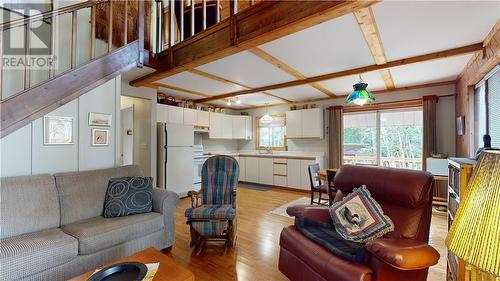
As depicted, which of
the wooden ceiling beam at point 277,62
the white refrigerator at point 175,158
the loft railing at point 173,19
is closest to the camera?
the wooden ceiling beam at point 277,62

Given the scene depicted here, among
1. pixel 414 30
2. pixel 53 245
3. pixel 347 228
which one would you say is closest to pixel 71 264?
pixel 53 245

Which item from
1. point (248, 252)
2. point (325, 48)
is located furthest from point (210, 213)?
point (325, 48)

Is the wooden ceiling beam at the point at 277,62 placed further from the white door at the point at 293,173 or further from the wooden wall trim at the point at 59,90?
the white door at the point at 293,173

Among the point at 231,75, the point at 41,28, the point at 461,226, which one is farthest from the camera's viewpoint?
A: the point at 231,75

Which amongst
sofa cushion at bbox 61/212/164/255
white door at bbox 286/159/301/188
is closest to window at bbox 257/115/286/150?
white door at bbox 286/159/301/188

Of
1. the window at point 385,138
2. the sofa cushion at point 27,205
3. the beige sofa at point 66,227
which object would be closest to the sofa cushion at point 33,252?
the beige sofa at point 66,227

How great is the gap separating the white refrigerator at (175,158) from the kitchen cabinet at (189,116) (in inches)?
16.7

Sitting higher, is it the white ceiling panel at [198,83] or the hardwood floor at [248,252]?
the white ceiling panel at [198,83]

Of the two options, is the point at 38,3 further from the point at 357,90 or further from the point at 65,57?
the point at 357,90

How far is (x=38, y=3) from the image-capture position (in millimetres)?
2768

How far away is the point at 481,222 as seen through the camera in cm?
64

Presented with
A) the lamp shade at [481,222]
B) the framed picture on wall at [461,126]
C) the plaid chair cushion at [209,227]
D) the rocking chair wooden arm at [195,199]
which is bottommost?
the plaid chair cushion at [209,227]

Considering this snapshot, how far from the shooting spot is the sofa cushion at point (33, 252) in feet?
5.19

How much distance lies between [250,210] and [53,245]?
276 centimetres
